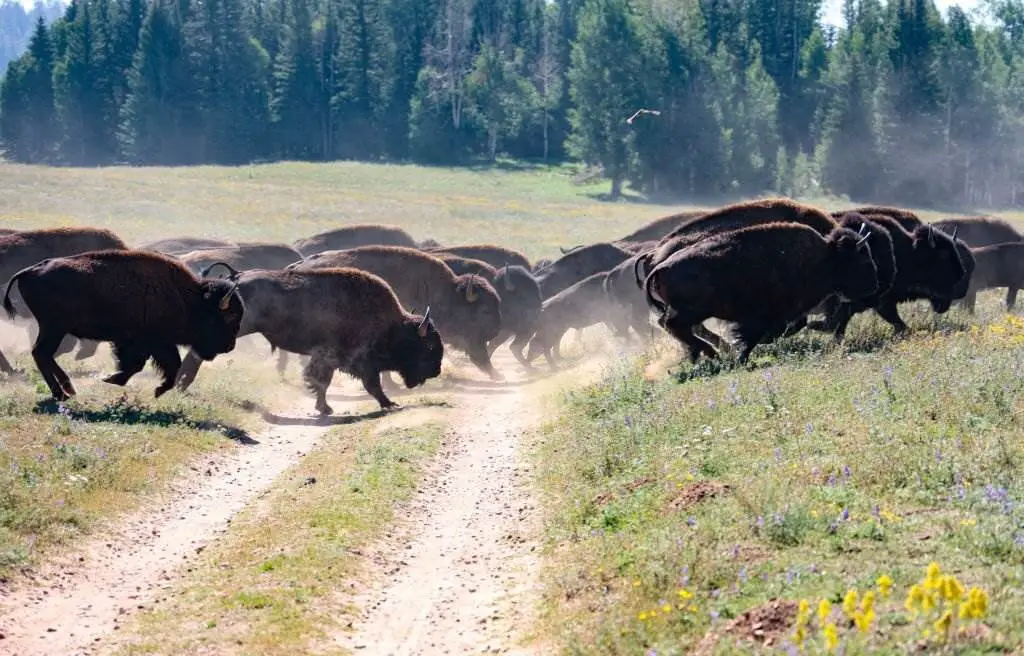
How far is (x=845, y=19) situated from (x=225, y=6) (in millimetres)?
68158

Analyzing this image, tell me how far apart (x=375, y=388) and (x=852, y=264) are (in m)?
7.35

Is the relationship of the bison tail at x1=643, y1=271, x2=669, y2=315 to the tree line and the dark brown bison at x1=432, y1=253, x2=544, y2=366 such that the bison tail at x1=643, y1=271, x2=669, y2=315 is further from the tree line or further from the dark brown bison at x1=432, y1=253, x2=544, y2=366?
the tree line

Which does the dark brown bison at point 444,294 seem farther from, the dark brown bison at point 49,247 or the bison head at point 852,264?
the bison head at point 852,264

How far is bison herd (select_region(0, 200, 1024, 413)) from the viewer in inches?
652

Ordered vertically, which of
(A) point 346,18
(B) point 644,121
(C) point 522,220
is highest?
(A) point 346,18

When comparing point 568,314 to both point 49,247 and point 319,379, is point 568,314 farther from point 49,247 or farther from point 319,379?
point 49,247

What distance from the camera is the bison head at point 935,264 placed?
19797 mm

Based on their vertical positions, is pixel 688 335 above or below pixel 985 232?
below

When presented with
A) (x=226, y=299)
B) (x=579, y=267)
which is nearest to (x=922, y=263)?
(x=579, y=267)

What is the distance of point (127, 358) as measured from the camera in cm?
1706

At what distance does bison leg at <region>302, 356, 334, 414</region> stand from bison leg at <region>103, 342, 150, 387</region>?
107 inches

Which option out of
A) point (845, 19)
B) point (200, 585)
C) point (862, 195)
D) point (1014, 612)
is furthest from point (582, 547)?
point (845, 19)

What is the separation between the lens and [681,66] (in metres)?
89.9

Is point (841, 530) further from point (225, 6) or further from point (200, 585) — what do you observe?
point (225, 6)
